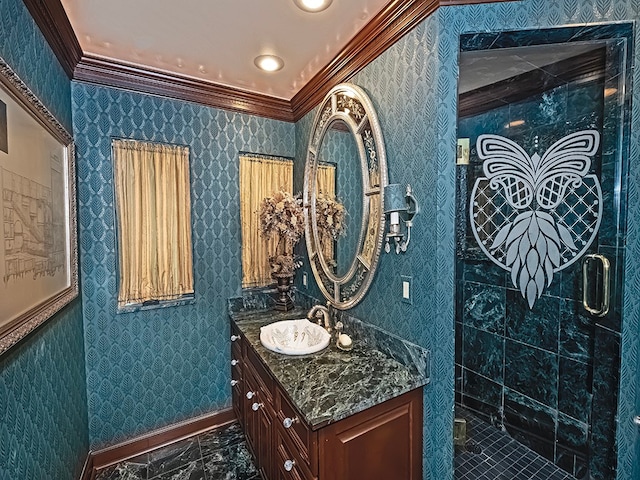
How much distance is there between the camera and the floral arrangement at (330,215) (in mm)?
2096


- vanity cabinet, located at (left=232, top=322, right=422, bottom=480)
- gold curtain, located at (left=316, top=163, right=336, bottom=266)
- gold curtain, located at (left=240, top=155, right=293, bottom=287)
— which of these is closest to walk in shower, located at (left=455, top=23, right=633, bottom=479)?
gold curtain, located at (left=316, top=163, right=336, bottom=266)

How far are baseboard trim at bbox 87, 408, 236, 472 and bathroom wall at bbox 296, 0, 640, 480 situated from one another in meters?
1.71

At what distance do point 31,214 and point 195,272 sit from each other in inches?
47.8

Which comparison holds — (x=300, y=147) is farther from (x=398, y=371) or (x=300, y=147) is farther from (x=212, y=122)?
(x=398, y=371)

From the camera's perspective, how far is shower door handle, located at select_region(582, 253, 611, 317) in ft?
4.91

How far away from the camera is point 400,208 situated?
1.54 meters

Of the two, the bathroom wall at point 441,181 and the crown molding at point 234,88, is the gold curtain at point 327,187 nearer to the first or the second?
the crown molding at point 234,88

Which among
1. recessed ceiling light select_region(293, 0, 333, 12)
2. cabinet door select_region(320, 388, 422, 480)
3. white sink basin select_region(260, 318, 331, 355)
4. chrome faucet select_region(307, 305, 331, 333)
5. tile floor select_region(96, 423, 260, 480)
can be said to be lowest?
tile floor select_region(96, 423, 260, 480)

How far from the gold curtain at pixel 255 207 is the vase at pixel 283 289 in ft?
0.53

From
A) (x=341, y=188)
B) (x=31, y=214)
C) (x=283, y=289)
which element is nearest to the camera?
(x=31, y=214)

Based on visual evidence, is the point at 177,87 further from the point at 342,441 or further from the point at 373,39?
the point at 342,441

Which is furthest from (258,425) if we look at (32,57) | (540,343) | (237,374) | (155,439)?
(32,57)

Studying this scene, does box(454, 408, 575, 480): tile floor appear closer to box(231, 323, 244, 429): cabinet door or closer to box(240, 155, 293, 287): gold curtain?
box(231, 323, 244, 429): cabinet door

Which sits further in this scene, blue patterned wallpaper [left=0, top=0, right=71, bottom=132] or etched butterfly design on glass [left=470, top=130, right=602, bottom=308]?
etched butterfly design on glass [left=470, top=130, right=602, bottom=308]
